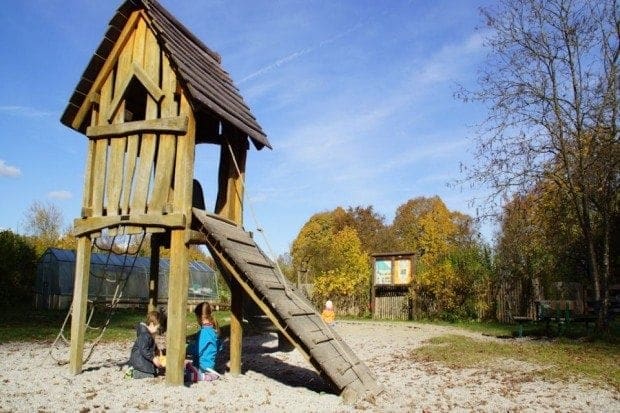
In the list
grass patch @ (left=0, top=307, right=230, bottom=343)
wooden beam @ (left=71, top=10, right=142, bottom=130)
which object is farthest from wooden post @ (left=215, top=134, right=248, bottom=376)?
grass patch @ (left=0, top=307, right=230, bottom=343)

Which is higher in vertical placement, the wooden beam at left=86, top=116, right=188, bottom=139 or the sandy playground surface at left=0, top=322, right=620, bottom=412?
the wooden beam at left=86, top=116, right=188, bottom=139

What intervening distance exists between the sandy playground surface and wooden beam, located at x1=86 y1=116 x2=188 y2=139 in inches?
170

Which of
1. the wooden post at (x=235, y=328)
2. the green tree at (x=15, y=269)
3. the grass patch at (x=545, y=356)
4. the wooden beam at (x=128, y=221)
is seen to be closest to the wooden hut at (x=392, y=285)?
the grass patch at (x=545, y=356)

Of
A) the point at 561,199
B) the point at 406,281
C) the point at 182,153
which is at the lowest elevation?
the point at 406,281

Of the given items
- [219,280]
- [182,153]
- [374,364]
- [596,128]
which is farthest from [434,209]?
[182,153]

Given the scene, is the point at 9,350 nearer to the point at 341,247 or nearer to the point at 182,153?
the point at 182,153

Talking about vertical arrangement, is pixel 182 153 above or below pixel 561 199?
below

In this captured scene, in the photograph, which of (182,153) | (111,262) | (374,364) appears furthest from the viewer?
(111,262)

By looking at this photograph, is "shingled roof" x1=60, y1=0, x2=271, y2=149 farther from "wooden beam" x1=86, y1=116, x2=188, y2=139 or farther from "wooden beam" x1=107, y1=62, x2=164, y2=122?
"wooden beam" x1=107, y1=62, x2=164, y2=122

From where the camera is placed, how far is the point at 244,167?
10.8m

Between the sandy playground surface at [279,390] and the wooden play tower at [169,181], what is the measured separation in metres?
0.53

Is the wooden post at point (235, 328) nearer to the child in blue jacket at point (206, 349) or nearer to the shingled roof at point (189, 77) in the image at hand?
the child in blue jacket at point (206, 349)

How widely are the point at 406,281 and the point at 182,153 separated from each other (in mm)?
18297

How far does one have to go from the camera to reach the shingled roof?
29.8ft
